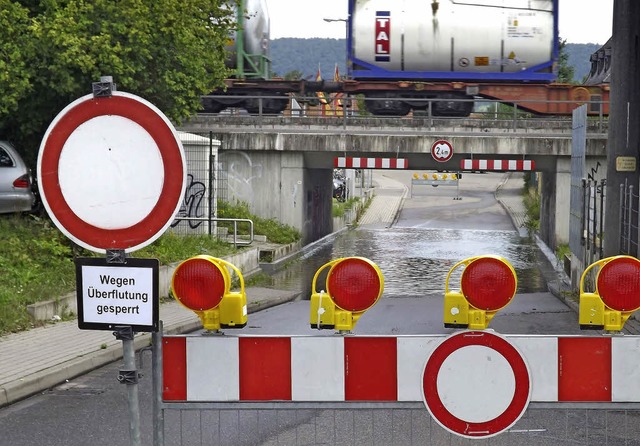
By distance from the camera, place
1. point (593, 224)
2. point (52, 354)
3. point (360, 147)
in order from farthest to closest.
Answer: point (360, 147)
point (593, 224)
point (52, 354)

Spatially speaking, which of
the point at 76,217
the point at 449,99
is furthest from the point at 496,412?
the point at 449,99

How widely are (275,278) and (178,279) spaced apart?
18749 mm

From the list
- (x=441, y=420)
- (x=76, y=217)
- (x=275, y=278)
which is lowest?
(x=275, y=278)

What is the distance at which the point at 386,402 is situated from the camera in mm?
4785

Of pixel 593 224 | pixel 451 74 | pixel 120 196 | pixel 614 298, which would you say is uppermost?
pixel 451 74

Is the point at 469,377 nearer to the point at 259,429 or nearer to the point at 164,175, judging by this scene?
the point at 164,175

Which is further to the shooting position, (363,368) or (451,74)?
(451,74)

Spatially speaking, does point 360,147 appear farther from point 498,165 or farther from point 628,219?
point 628,219

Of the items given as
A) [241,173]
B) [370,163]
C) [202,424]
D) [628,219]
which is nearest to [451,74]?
[370,163]

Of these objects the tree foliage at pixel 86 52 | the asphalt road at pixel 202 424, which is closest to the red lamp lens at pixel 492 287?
the asphalt road at pixel 202 424

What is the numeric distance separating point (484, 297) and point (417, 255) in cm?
2532

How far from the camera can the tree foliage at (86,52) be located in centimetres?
1806

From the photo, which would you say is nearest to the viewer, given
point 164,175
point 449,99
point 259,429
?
point 164,175

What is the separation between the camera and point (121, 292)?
416 centimetres
